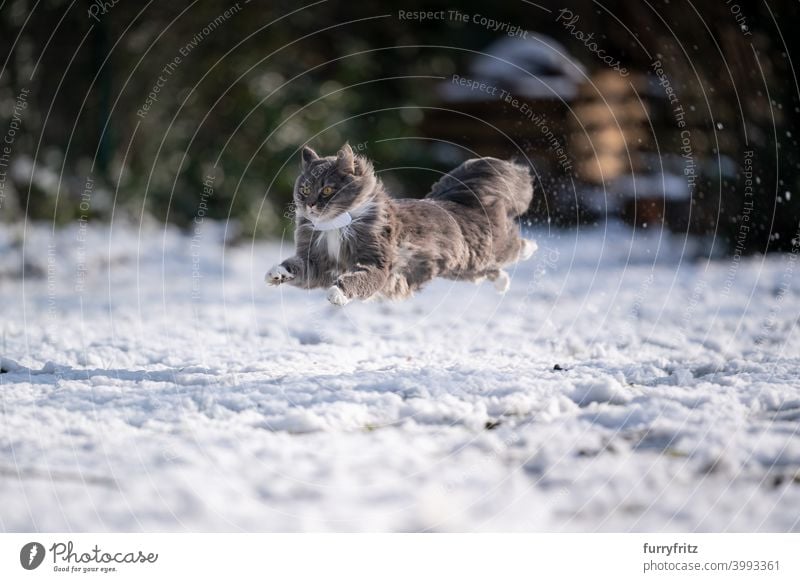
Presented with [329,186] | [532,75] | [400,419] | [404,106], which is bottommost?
[400,419]

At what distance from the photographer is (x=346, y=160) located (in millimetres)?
3779

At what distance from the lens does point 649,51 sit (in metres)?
8.43

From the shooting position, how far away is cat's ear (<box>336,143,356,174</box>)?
3.77m

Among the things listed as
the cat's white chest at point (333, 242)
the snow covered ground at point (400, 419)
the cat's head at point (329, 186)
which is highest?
the cat's head at point (329, 186)

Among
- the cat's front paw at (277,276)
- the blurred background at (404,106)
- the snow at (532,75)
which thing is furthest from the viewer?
the blurred background at (404,106)

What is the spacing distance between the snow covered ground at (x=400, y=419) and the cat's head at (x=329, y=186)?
830 mm

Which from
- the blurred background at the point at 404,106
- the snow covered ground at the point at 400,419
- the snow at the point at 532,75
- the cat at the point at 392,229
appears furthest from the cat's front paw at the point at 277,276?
the snow at the point at 532,75

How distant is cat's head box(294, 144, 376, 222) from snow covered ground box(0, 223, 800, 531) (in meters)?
0.83

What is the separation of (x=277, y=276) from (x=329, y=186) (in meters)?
0.41

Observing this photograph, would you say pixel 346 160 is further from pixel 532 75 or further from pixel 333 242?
pixel 532 75

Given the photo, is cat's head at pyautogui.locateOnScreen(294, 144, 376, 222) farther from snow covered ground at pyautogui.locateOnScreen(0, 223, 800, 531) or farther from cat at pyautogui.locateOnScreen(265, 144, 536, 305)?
snow covered ground at pyautogui.locateOnScreen(0, 223, 800, 531)

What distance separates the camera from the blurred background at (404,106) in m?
Result: 7.21

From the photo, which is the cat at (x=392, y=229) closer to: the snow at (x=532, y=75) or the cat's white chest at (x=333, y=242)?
the cat's white chest at (x=333, y=242)

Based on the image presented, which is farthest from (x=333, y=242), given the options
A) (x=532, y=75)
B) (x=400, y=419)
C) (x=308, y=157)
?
(x=532, y=75)
